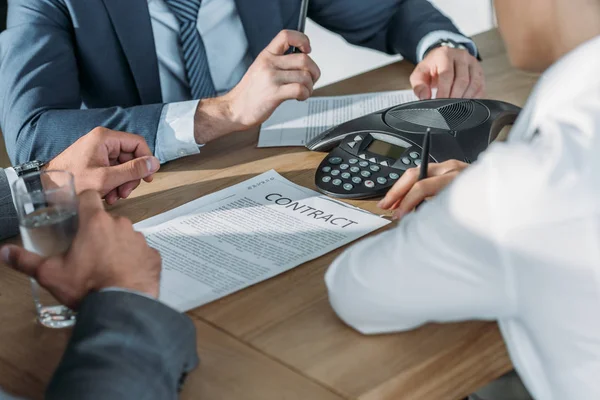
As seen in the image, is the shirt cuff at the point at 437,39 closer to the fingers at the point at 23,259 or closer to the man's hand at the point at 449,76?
the man's hand at the point at 449,76

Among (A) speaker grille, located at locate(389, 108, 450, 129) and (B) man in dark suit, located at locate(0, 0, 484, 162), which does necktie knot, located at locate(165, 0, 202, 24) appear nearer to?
(B) man in dark suit, located at locate(0, 0, 484, 162)

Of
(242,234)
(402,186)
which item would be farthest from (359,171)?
(242,234)

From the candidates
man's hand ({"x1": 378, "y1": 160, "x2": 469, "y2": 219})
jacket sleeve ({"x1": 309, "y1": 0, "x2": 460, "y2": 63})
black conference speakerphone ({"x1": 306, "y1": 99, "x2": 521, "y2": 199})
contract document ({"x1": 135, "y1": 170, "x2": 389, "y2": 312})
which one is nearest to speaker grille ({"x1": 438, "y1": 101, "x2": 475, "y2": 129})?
black conference speakerphone ({"x1": 306, "y1": 99, "x2": 521, "y2": 199})

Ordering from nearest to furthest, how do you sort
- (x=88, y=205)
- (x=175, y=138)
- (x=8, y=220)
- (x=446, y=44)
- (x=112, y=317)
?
(x=112, y=317), (x=88, y=205), (x=8, y=220), (x=175, y=138), (x=446, y=44)

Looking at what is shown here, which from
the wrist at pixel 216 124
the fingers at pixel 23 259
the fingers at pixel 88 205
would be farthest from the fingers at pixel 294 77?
the fingers at pixel 23 259

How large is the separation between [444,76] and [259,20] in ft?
1.74

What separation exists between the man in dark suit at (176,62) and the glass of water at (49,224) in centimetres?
47

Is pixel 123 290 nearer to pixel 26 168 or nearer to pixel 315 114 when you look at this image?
pixel 26 168

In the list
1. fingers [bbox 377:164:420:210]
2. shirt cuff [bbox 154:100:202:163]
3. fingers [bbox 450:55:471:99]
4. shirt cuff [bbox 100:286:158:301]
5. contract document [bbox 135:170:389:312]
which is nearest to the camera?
shirt cuff [bbox 100:286:158:301]

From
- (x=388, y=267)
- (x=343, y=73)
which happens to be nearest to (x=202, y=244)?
(x=388, y=267)

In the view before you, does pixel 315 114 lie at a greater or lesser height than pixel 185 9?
lesser

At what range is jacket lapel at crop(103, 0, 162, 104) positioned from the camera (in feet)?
5.48

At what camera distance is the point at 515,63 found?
3.05ft

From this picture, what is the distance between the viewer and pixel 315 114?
1512 millimetres
